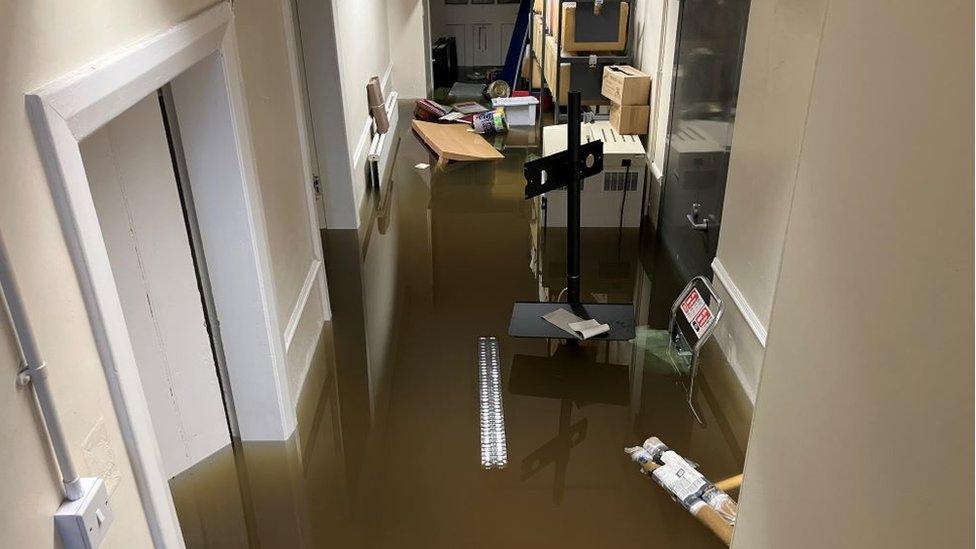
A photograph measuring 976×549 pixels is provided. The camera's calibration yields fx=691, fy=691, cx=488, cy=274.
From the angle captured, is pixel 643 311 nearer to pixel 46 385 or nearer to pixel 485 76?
pixel 46 385

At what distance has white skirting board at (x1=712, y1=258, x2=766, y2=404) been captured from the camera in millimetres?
3463

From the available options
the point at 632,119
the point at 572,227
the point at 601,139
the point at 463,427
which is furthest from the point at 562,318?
the point at 632,119

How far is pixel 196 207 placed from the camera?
285cm

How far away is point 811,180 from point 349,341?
3352 millimetres

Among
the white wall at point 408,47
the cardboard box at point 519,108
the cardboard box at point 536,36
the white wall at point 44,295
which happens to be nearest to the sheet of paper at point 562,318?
the white wall at point 44,295

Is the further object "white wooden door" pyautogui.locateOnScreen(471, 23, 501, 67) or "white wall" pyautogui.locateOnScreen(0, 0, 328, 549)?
"white wooden door" pyautogui.locateOnScreen(471, 23, 501, 67)

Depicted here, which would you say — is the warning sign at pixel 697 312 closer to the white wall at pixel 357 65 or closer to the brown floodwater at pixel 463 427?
the brown floodwater at pixel 463 427

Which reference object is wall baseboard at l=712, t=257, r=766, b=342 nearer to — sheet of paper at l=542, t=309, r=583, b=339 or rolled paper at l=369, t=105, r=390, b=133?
sheet of paper at l=542, t=309, r=583, b=339

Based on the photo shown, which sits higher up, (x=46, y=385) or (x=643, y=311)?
(x=46, y=385)

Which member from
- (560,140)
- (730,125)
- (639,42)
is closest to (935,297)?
(730,125)

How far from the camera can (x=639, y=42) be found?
6.54 meters

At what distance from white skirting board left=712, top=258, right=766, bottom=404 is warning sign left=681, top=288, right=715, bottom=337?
0.16 meters

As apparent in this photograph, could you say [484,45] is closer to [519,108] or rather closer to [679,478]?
[519,108]

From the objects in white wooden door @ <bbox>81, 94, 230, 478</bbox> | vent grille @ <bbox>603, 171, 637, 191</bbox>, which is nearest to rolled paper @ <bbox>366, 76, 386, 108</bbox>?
vent grille @ <bbox>603, 171, 637, 191</bbox>
